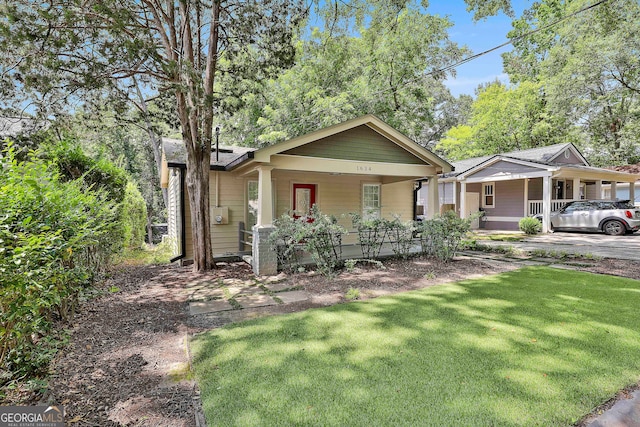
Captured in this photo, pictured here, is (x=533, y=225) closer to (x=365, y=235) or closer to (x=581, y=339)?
(x=365, y=235)

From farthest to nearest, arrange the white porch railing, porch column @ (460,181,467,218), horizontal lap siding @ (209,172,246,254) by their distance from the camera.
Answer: porch column @ (460,181,467,218) < the white porch railing < horizontal lap siding @ (209,172,246,254)

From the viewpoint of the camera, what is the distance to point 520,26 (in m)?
23.6

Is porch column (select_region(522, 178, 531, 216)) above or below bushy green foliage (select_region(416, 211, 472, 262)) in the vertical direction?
above

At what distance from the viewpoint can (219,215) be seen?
28.6ft

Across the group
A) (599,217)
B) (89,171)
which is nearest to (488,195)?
(599,217)

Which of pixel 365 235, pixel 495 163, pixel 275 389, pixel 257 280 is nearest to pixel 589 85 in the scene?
pixel 495 163

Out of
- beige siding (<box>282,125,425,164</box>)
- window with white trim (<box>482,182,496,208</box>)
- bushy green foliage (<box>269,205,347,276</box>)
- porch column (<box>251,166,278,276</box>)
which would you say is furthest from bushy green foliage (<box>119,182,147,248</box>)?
window with white trim (<box>482,182,496,208</box>)

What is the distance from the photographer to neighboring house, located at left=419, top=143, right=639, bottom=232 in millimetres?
14367

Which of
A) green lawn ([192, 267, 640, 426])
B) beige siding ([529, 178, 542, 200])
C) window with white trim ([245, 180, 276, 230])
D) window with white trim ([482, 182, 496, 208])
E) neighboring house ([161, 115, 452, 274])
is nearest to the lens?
green lawn ([192, 267, 640, 426])

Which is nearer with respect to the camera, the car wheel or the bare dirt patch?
the bare dirt patch

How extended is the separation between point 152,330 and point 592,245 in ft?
42.5

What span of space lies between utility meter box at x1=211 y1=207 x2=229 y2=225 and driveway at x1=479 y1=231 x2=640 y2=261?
9.16 metres

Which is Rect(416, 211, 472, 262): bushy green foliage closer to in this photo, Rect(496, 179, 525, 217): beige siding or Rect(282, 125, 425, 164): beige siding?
Rect(282, 125, 425, 164): beige siding

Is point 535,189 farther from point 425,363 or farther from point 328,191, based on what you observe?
point 425,363
